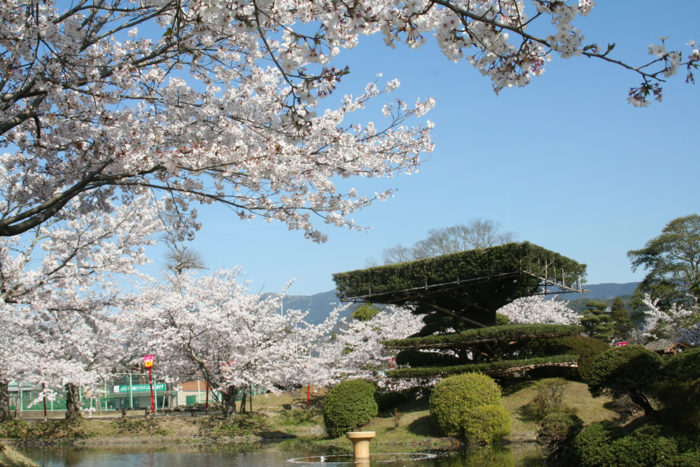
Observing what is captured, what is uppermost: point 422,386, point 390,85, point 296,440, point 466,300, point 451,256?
point 390,85

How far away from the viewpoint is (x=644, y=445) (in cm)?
778

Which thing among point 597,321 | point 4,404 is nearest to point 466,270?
point 4,404

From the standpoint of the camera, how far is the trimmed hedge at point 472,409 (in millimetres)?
13805

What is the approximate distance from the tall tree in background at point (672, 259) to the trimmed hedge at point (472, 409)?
32.0 m

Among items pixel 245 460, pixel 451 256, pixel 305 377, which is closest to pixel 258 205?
pixel 245 460

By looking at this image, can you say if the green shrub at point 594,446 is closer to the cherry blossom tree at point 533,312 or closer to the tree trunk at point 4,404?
the cherry blossom tree at point 533,312

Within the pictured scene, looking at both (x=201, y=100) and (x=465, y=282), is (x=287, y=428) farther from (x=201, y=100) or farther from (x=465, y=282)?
(x=201, y=100)

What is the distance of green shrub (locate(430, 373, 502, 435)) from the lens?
46.0 feet

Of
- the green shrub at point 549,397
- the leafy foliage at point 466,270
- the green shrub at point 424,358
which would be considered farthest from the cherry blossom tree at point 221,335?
the green shrub at point 549,397

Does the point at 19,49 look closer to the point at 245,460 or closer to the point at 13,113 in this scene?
the point at 13,113

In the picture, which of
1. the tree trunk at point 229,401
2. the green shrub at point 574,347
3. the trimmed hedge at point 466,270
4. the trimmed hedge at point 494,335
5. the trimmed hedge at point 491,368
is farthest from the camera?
the tree trunk at point 229,401

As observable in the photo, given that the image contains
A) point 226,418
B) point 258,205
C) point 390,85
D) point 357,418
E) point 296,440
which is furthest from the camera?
point 226,418

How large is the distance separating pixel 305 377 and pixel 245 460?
35.8 feet

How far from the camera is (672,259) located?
4394 cm
